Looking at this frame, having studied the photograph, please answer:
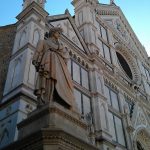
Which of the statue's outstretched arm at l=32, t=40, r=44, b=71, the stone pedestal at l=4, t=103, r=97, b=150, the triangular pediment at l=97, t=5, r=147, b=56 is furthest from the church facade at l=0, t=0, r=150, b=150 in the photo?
the statue's outstretched arm at l=32, t=40, r=44, b=71

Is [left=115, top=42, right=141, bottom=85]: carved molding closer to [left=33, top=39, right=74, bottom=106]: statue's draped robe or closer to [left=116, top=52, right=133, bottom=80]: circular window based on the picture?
[left=116, top=52, right=133, bottom=80]: circular window

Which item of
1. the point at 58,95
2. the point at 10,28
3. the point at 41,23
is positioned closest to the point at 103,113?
the point at 41,23

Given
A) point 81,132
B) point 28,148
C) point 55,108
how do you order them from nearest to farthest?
point 28,148, point 55,108, point 81,132

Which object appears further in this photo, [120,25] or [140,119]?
[120,25]

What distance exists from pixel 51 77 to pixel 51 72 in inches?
5.0

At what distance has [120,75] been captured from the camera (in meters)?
17.8

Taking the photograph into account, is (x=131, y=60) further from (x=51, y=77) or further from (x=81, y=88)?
(x=51, y=77)

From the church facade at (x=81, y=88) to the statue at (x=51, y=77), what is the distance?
35 centimetres

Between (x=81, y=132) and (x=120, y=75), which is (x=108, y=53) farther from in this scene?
(x=81, y=132)

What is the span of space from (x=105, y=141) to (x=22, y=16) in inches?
248

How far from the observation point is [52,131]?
14.5 ft

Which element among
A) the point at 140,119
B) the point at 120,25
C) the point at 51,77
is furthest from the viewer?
the point at 120,25

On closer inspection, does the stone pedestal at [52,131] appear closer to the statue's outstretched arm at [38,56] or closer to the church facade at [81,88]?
the church facade at [81,88]

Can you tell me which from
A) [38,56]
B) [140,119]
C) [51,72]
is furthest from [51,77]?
[140,119]
